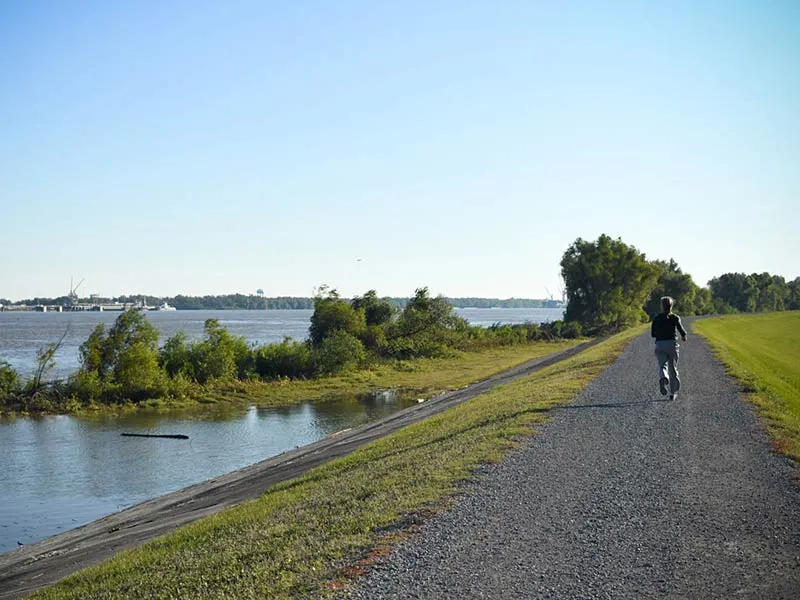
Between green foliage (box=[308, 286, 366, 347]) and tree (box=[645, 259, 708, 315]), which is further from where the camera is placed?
tree (box=[645, 259, 708, 315])

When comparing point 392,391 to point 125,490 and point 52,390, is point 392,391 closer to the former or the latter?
point 52,390

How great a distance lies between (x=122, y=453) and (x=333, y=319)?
33699 millimetres

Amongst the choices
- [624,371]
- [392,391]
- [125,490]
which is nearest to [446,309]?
[392,391]

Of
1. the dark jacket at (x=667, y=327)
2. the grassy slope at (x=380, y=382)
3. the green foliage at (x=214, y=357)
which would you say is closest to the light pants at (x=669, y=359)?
the dark jacket at (x=667, y=327)

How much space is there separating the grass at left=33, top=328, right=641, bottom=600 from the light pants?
10.9 ft

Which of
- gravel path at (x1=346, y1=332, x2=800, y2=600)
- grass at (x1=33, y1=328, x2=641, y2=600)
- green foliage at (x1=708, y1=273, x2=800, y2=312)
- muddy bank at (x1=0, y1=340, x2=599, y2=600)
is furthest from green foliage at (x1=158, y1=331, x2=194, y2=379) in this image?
green foliage at (x1=708, y1=273, x2=800, y2=312)

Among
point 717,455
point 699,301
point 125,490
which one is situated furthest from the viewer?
point 699,301

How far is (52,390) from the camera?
37062 millimetres

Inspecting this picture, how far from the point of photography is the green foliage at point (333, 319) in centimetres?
5881

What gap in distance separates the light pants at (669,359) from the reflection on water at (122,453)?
12998 mm

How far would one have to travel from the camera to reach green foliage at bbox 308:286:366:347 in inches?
2315

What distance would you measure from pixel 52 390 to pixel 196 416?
7968 millimetres

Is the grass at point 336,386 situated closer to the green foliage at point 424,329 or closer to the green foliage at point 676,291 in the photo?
the green foliage at point 424,329

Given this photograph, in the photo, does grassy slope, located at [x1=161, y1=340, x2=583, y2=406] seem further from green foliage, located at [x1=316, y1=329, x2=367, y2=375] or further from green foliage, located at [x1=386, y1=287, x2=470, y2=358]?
green foliage, located at [x1=386, y1=287, x2=470, y2=358]
